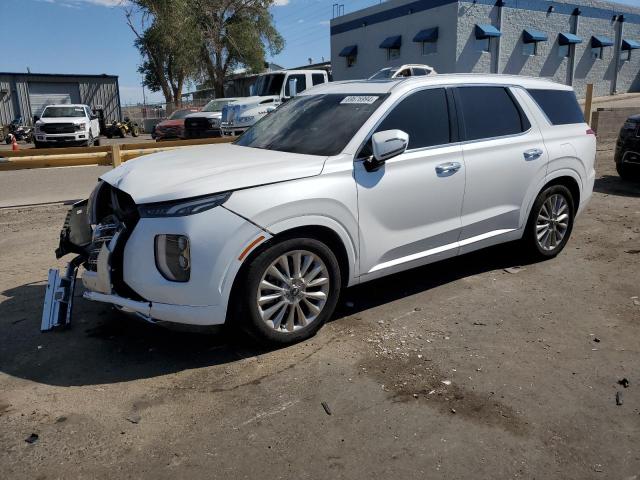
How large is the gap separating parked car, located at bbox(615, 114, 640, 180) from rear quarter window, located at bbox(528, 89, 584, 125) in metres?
4.35

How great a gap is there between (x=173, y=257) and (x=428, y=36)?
93.3 ft

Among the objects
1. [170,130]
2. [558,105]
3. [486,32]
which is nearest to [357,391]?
[558,105]

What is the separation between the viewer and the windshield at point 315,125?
4172 millimetres

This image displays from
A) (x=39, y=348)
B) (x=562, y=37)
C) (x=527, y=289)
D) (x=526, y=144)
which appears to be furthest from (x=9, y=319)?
(x=562, y=37)

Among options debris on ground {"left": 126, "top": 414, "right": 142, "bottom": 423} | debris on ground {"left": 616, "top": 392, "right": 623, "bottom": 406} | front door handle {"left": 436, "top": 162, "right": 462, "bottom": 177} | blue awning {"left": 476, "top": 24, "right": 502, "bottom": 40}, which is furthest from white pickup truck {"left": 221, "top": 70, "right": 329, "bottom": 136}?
blue awning {"left": 476, "top": 24, "right": 502, "bottom": 40}

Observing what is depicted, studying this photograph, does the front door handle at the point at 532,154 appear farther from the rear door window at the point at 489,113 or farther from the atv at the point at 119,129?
the atv at the point at 119,129

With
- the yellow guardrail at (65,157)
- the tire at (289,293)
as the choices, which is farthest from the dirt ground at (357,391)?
the yellow guardrail at (65,157)

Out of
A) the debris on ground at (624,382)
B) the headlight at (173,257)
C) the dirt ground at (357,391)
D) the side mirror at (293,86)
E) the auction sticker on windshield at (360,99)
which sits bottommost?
the debris on ground at (624,382)

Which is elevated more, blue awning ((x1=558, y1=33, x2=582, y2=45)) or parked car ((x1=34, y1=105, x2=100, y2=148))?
blue awning ((x1=558, y1=33, x2=582, y2=45))

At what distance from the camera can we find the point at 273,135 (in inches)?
186

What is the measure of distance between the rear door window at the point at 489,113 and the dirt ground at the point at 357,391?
4.61 feet

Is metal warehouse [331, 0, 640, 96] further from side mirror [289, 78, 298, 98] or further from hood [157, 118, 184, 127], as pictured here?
side mirror [289, 78, 298, 98]

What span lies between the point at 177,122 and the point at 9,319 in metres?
22.6

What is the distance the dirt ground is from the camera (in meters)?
2.70
